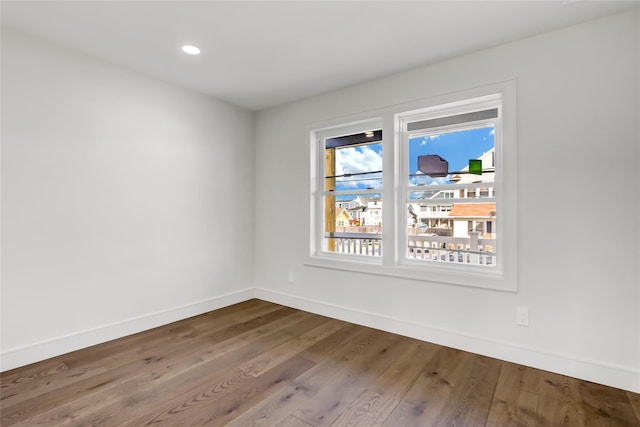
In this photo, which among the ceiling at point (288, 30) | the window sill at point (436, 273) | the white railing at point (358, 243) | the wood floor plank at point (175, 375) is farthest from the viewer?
the white railing at point (358, 243)

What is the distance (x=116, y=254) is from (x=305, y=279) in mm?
1962

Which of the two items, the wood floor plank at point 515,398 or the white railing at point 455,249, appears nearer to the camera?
the wood floor plank at point 515,398

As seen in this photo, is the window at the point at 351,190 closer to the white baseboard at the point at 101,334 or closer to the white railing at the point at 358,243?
the white railing at the point at 358,243

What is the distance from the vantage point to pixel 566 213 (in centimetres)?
227

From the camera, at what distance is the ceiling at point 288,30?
206 cm

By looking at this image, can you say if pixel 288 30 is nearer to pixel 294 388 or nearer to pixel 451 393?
pixel 294 388

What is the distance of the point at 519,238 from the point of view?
2430mm

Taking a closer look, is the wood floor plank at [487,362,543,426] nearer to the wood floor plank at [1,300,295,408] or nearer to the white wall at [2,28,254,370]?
the wood floor plank at [1,300,295,408]

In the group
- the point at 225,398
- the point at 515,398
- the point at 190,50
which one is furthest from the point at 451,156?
the point at 225,398

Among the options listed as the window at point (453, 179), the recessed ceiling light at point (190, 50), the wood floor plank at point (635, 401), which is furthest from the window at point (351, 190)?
the wood floor plank at point (635, 401)

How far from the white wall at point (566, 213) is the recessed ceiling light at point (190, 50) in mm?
1596

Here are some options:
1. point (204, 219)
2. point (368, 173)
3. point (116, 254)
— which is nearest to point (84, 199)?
point (116, 254)

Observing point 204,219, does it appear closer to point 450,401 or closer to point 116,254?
point 116,254

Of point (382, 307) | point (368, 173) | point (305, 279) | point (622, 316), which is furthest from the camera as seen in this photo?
point (305, 279)
